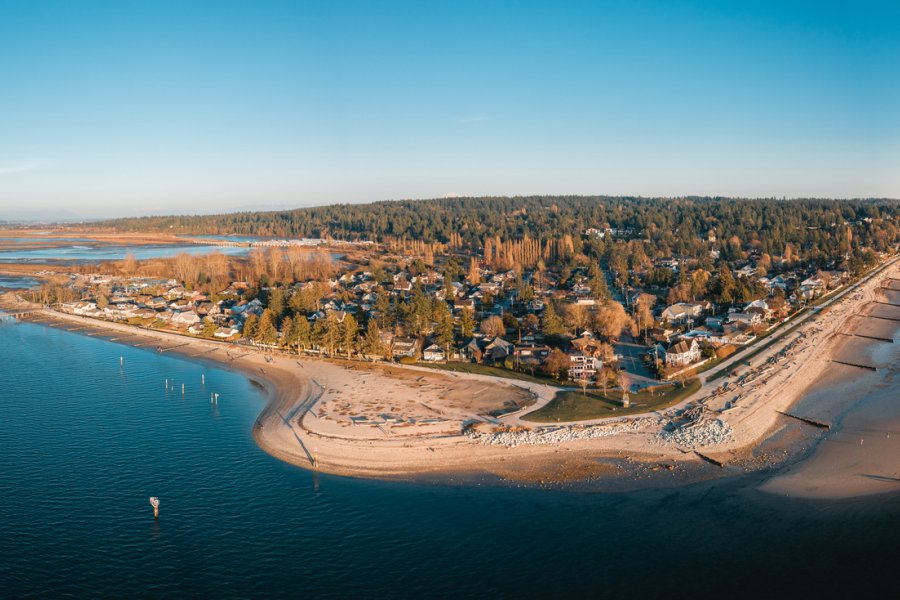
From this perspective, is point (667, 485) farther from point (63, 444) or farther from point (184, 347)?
point (184, 347)

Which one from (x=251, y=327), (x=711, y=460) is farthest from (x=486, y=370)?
(x=251, y=327)

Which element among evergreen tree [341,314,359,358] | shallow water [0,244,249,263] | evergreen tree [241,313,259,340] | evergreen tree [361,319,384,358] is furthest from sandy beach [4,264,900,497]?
shallow water [0,244,249,263]

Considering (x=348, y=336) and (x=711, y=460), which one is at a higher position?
(x=348, y=336)

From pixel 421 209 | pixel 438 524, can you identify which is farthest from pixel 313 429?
pixel 421 209

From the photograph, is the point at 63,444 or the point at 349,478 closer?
the point at 349,478

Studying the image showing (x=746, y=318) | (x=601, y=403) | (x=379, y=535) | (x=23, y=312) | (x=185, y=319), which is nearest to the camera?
(x=379, y=535)

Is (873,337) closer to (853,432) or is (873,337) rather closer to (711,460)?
(853,432)
